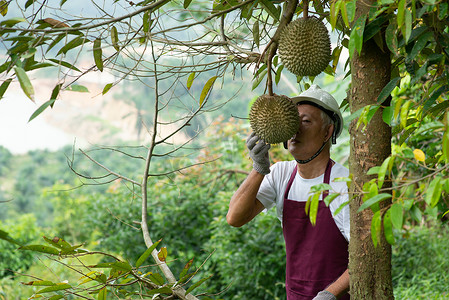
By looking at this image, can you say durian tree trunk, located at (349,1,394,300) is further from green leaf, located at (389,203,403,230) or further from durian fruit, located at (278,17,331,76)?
green leaf, located at (389,203,403,230)

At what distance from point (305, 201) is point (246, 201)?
0.86 feet

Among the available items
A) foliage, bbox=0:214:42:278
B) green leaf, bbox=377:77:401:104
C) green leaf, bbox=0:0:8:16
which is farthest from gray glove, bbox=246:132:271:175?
foliage, bbox=0:214:42:278

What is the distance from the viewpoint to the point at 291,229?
6.85 ft

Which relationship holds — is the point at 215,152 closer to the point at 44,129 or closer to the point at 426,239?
the point at 426,239

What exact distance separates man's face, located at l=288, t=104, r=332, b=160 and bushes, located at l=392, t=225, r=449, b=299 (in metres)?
2.07

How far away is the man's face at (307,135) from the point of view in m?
2.01

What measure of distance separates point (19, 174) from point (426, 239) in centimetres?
1209

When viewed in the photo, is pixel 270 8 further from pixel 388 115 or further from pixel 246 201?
pixel 246 201

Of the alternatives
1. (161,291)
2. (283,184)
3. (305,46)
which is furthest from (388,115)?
(283,184)

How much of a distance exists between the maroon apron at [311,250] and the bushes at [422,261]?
185 cm

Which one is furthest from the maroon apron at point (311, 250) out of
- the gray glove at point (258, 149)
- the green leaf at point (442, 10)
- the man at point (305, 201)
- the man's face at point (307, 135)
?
the green leaf at point (442, 10)

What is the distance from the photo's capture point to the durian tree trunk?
137 cm

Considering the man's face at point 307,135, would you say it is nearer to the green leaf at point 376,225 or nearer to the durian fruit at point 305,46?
the durian fruit at point 305,46

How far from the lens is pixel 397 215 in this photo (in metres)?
0.91
